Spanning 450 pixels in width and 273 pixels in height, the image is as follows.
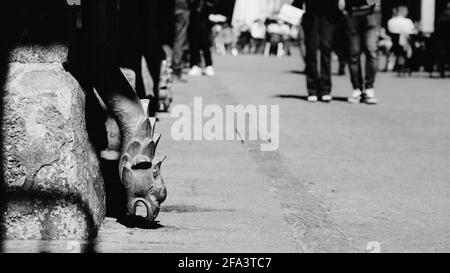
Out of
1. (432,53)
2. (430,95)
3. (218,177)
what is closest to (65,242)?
(218,177)

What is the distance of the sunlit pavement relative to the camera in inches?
180

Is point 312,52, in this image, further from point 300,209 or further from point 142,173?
point 142,173

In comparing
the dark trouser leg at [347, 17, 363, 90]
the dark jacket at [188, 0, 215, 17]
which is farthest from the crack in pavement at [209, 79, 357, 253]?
the dark jacket at [188, 0, 215, 17]

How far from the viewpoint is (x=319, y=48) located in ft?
43.4

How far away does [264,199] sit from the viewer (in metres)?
5.69

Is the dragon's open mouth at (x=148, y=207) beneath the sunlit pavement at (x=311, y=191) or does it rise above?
above

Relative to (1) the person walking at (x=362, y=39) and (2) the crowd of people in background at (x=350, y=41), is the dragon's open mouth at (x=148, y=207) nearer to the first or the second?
(2) the crowd of people in background at (x=350, y=41)

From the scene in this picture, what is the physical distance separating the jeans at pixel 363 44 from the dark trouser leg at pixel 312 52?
498 mm

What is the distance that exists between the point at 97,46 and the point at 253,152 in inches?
121

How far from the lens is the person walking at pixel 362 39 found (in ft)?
43.3

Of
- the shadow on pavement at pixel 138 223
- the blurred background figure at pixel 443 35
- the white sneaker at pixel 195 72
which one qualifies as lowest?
the white sneaker at pixel 195 72

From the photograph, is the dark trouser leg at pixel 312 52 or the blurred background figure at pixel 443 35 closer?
the dark trouser leg at pixel 312 52

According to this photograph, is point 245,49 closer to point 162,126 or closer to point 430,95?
point 430,95

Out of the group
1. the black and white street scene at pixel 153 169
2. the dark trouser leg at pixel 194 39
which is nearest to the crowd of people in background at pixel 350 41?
the dark trouser leg at pixel 194 39
